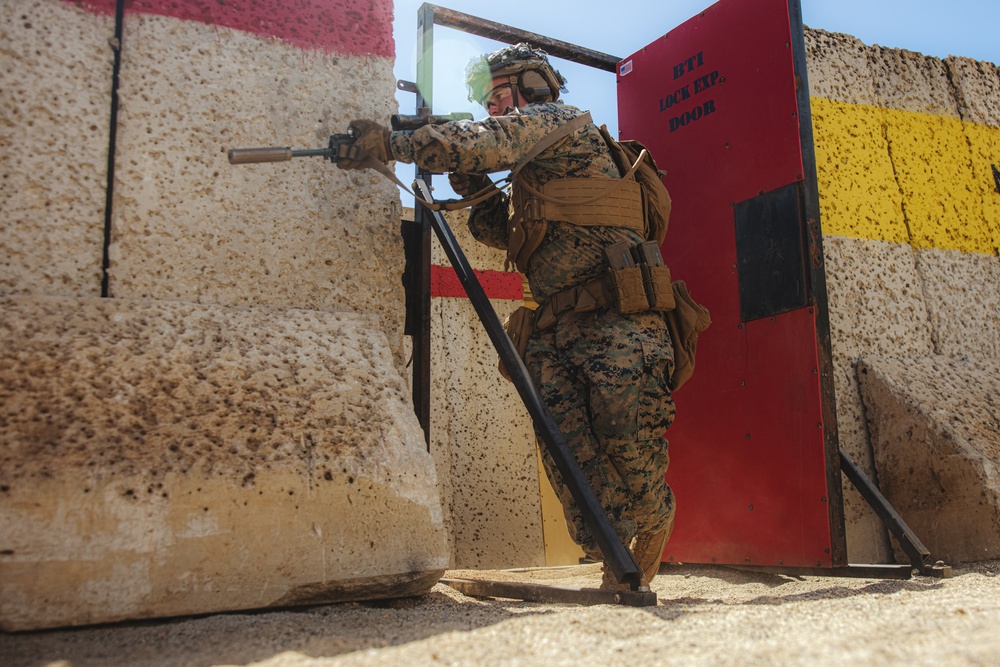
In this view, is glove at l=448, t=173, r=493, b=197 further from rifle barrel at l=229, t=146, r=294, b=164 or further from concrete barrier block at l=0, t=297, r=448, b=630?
concrete barrier block at l=0, t=297, r=448, b=630

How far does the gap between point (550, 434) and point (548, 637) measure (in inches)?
30.1

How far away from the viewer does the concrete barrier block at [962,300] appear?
335 centimetres

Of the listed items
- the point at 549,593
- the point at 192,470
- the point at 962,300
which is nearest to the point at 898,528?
the point at 549,593

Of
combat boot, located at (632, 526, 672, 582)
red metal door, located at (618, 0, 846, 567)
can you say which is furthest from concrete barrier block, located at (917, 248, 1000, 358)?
combat boot, located at (632, 526, 672, 582)

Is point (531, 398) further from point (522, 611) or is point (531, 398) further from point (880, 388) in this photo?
point (880, 388)

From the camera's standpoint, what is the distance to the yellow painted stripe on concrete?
3.26 metres

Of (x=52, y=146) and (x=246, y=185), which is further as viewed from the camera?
(x=246, y=185)

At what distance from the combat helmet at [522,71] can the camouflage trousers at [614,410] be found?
2.35 ft

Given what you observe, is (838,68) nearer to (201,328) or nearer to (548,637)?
(201,328)

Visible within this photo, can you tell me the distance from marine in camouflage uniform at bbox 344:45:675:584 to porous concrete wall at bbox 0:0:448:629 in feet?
1.19

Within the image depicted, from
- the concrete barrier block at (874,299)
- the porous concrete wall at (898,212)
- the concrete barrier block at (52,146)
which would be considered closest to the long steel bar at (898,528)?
the porous concrete wall at (898,212)

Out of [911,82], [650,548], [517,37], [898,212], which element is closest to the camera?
[650,548]

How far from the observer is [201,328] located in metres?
1.97

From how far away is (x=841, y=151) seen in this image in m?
3.30
